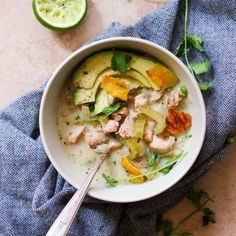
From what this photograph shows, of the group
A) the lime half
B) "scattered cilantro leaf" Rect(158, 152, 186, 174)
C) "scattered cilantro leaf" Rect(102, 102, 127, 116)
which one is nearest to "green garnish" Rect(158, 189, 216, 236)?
"scattered cilantro leaf" Rect(158, 152, 186, 174)

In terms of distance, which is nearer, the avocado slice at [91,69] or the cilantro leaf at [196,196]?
the avocado slice at [91,69]

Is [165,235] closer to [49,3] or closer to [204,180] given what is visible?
[204,180]

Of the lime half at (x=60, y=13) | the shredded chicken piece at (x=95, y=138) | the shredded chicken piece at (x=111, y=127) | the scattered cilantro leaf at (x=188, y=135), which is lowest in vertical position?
the scattered cilantro leaf at (x=188, y=135)

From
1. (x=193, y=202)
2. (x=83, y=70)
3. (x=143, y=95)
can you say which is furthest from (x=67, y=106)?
(x=193, y=202)

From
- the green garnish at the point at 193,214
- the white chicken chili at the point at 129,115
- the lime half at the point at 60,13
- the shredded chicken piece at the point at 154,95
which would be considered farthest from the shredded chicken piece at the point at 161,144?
Answer: the lime half at the point at 60,13

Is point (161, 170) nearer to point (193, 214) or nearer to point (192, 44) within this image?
point (193, 214)

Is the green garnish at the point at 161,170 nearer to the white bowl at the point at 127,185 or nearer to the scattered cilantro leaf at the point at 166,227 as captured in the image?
the white bowl at the point at 127,185

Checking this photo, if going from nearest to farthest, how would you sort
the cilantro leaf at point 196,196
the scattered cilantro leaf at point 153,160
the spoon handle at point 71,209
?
the spoon handle at point 71,209 → the scattered cilantro leaf at point 153,160 → the cilantro leaf at point 196,196
